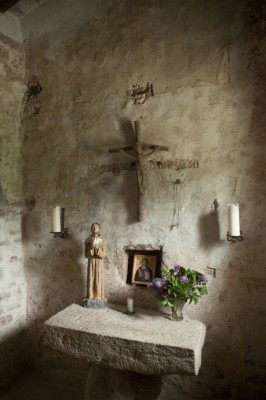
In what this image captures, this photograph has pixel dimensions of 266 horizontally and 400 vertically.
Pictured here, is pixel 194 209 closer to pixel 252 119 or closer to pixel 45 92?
pixel 252 119

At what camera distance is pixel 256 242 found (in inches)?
119

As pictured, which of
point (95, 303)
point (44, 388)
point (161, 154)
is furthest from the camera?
point (44, 388)

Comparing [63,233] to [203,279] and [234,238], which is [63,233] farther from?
[234,238]

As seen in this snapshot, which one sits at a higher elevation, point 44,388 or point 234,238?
point 234,238

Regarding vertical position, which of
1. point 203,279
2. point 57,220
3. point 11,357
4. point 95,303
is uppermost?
point 57,220

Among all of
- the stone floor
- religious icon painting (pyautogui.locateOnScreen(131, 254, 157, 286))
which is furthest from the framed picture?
the stone floor

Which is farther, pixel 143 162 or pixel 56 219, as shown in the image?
pixel 56 219

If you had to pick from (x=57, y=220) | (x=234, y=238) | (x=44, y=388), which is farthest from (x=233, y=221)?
(x=44, y=388)

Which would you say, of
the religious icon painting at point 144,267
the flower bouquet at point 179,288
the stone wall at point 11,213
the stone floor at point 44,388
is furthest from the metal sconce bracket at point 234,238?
the stone wall at point 11,213

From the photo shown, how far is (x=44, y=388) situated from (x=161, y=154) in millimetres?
2966

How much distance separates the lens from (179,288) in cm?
287

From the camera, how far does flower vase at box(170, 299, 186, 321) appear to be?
116 inches

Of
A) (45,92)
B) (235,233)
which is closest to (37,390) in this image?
(235,233)

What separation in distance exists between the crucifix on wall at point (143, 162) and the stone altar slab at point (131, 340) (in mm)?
1097
